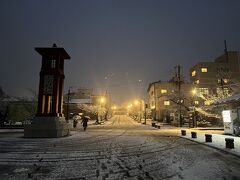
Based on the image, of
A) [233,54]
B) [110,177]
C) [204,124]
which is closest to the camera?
[110,177]

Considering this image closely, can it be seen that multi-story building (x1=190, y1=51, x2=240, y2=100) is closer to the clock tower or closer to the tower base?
the clock tower

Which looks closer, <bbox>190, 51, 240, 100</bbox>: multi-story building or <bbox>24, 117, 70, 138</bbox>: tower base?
<bbox>24, 117, 70, 138</bbox>: tower base

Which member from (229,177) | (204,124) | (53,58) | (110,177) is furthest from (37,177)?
(204,124)

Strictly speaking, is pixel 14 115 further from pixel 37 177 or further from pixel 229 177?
pixel 229 177

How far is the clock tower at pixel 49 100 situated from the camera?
19.3 m

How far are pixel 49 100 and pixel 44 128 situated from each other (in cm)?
350

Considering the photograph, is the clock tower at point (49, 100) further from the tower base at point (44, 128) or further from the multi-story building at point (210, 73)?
the multi-story building at point (210, 73)

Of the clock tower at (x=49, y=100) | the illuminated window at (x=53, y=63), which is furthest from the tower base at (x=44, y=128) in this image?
the illuminated window at (x=53, y=63)

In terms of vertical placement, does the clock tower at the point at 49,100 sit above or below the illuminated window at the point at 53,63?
below

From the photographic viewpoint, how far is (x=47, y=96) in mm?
21578

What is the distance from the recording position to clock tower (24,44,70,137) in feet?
63.5

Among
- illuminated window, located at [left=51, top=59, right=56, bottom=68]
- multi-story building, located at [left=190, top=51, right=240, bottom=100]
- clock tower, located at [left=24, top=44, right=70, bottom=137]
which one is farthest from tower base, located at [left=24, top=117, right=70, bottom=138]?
multi-story building, located at [left=190, top=51, right=240, bottom=100]

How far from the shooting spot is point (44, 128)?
63.3 feet

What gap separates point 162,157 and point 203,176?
130 inches
